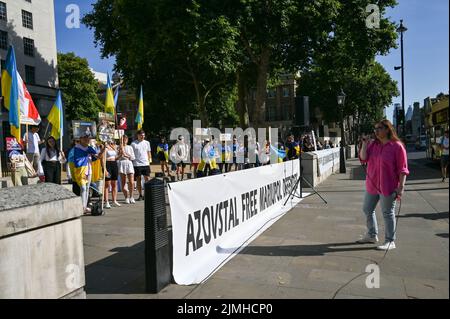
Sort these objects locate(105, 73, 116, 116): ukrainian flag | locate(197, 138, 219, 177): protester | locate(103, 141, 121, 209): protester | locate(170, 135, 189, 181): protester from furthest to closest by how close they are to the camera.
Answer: locate(170, 135, 189, 181): protester < locate(197, 138, 219, 177): protester < locate(105, 73, 116, 116): ukrainian flag < locate(103, 141, 121, 209): protester

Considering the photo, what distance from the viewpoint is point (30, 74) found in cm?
4072

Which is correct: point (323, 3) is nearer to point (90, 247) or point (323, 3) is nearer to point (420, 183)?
point (420, 183)

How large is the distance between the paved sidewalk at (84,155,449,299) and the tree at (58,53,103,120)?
4735cm

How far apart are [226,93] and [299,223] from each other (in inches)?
1179

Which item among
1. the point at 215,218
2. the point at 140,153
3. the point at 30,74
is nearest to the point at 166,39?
→ the point at 140,153

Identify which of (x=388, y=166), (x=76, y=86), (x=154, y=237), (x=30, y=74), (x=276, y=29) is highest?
(x=76, y=86)

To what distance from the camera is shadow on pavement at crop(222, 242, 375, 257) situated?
5.37m

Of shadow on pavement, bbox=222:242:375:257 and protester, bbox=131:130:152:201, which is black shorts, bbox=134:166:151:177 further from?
shadow on pavement, bbox=222:242:375:257

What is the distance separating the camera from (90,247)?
231 inches

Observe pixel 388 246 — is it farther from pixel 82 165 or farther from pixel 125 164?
pixel 125 164

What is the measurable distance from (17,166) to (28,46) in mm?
35776

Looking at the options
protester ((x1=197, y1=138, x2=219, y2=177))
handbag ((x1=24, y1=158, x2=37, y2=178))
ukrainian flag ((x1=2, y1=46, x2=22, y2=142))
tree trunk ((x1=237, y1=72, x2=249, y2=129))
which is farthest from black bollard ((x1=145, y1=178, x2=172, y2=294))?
tree trunk ((x1=237, y1=72, x2=249, y2=129))

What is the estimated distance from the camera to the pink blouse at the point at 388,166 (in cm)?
519
